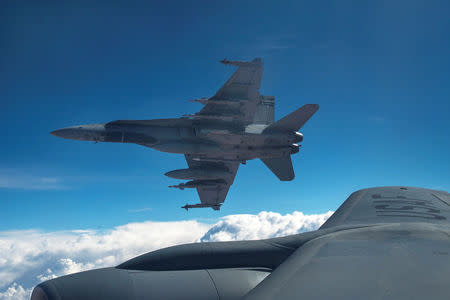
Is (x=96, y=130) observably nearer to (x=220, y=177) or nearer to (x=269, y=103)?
(x=220, y=177)

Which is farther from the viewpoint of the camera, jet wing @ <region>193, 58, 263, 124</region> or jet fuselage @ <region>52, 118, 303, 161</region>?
jet fuselage @ <region>52, 118, 303, 161</region>

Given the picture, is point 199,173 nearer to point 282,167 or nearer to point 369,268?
point 282,167

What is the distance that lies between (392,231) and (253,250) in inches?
80.4

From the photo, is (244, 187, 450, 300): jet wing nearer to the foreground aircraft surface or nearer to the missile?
the foreground aircraft surface

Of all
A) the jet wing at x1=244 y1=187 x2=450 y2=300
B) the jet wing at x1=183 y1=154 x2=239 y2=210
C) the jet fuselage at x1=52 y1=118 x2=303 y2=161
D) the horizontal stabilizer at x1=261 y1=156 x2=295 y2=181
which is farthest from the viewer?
the jet wing at x1=183 y1=154 x2=239 y2=210

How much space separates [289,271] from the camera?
2703 mm

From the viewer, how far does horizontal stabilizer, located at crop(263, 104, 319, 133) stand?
89.9 feet

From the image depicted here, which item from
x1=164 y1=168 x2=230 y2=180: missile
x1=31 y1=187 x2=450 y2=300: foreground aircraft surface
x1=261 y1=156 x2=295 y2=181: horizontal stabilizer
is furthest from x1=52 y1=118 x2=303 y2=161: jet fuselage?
x1=31 y1=187 x2=450 y2=300: foreground aircraft surface

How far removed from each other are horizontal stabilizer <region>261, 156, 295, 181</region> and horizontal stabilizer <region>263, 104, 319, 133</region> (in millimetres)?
4578

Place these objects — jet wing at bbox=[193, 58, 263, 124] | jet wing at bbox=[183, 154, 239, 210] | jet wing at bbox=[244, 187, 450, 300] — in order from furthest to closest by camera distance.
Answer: jet wing at bbox=[183, 154, 239, 210] → jet wing at bbox=[193, 58, 263, 124] → jet wing at bbox=[244, 187, 450, 300]

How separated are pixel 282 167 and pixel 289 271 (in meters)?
30.0

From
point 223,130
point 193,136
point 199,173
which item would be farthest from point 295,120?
point 199,173

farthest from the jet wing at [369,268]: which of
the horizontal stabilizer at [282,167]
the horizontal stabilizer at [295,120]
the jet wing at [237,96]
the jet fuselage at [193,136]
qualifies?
the horizontal stabilizer at [282,167]

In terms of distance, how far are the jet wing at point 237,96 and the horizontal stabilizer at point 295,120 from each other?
9.06ft
